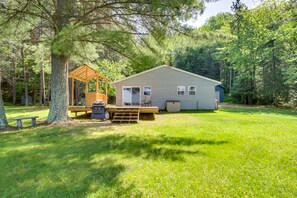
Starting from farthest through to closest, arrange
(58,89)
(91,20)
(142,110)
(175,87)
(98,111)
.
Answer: (175,87) < (142,110) < (98,111) < (58,89) < (91,20)

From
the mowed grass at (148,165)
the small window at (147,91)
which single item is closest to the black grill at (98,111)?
the mowed grass at (148,165)

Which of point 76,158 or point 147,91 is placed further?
point 147,91

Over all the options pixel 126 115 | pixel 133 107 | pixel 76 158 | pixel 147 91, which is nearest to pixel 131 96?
pixel 147 91

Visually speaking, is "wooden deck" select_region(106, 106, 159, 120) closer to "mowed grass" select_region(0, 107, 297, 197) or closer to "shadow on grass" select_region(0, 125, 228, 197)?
"shadow on grass" select_region(0, 125, 228, 197)

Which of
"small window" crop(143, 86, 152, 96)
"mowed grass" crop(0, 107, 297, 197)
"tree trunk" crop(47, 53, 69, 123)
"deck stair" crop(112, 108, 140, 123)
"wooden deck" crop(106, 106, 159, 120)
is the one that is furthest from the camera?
"small window" crop(143, 86, 152, 96)

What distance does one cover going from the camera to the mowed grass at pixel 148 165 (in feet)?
11.8

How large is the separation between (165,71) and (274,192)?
15019 millimetres

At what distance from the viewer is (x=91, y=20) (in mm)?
8656

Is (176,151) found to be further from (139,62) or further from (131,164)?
(139,62)

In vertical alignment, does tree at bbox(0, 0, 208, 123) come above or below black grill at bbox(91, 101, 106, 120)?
above

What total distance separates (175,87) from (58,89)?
10.6m

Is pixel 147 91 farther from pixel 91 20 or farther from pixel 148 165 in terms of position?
pixel 148 165

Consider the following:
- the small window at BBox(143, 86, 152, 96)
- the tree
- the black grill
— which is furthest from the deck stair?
the small window at BBox(143, 86, 152, 96)

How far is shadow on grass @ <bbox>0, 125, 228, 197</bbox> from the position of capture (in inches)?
143
